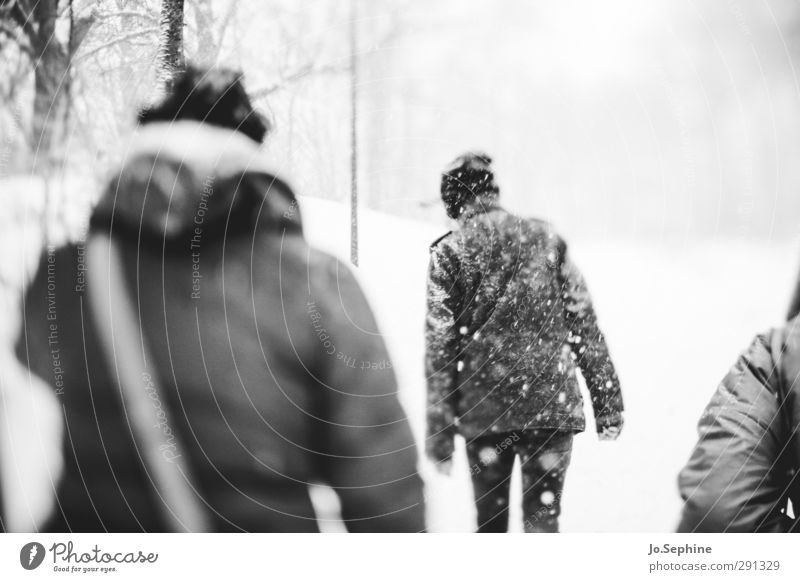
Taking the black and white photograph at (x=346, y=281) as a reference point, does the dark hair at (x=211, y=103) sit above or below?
above

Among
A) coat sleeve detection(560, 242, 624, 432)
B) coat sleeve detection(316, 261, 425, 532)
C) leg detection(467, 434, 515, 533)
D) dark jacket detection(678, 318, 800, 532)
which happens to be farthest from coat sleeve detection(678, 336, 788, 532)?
coat sleeve detection(316, 261, 425, 532)

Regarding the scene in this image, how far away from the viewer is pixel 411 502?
1069 millimetres

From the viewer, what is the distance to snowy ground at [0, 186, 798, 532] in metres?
1.06

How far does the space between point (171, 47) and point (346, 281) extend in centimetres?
46

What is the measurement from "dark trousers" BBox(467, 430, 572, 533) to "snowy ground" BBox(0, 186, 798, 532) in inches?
0.7

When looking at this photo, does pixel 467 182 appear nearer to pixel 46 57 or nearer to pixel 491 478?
pixel 491 478

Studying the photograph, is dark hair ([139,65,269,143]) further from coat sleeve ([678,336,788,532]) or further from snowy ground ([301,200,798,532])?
coat sleeve ([678,336,788,532])

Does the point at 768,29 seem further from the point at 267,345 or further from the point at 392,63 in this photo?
the point at 267,345

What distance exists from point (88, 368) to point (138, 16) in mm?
565

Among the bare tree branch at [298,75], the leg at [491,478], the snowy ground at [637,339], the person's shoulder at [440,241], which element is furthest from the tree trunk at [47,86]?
the leg at [491,478]

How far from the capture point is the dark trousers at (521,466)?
41.8 inches

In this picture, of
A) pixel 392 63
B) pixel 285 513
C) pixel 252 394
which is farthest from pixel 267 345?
pixel 392 63

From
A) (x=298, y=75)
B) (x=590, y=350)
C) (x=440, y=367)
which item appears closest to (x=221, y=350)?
(x=440, y=367)

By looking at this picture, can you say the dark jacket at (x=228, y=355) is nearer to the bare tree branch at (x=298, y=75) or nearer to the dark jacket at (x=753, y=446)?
the bare tree branch at (x=298, y=75)
